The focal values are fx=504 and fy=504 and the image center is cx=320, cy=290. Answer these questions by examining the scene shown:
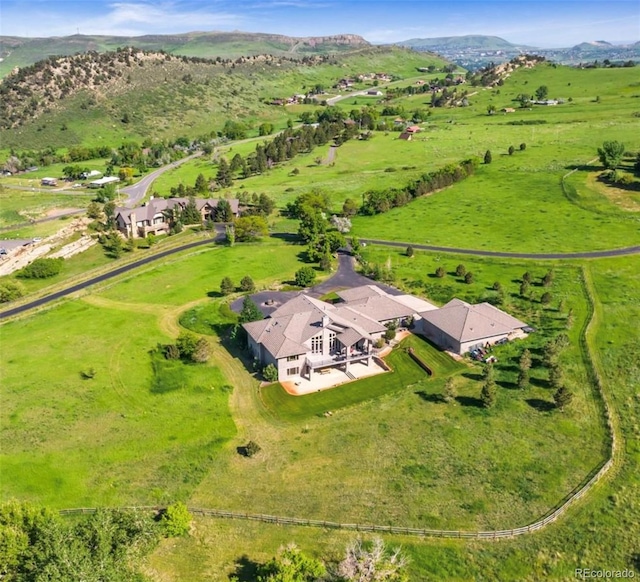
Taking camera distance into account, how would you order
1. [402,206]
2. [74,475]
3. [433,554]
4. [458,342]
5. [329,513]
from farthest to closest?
[402,206] < [458,342] < [74,475] < [329,513] < [433,554]

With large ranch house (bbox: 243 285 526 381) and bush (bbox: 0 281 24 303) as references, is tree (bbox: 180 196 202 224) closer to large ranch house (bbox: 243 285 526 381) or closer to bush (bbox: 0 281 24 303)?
bush (bbox: 0 281 24 303)

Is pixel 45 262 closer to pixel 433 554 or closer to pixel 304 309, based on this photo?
pixel 304 309

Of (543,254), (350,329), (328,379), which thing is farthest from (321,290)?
(543,254)

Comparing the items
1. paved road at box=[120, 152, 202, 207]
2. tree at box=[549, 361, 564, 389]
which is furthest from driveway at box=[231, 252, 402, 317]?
paved road at box=[120, 152, 202, 207]

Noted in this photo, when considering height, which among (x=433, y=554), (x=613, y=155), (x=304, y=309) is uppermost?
(x=613, y=155)

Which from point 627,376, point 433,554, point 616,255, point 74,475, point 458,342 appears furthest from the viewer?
point 616,255

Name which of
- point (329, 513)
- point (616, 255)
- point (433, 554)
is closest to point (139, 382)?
point (329, 513)

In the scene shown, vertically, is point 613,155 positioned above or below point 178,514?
above
